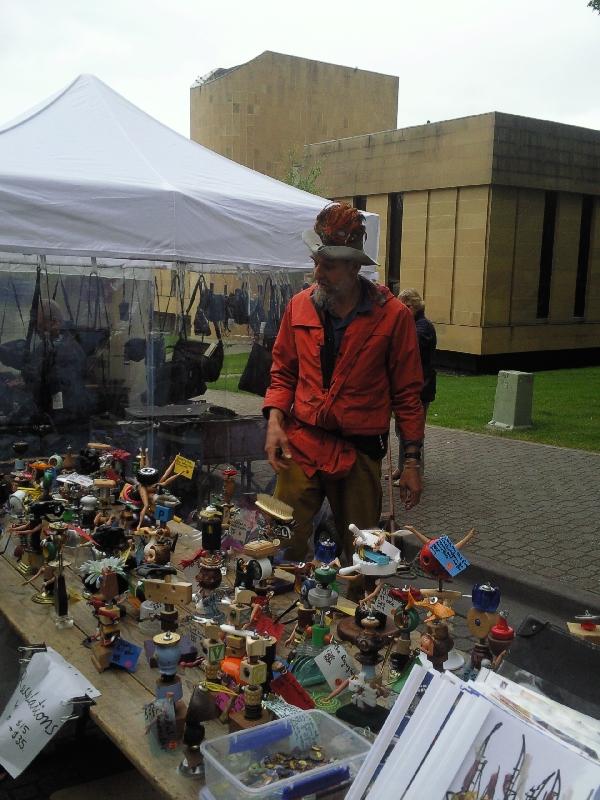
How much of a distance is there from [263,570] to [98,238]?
233cm

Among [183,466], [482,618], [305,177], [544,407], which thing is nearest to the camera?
[482,618]

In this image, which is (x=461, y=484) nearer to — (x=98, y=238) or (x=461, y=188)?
(x=98, y=238)

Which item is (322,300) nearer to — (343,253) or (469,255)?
(343,253)

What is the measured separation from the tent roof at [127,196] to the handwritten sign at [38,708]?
235 cm

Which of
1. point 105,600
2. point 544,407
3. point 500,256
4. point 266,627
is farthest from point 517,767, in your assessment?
point 500,256

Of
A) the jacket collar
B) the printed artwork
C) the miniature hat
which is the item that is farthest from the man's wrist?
the printed artwork

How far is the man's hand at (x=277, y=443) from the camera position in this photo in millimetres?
2762

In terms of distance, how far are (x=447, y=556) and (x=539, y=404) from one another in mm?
9385

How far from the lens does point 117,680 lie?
194cm

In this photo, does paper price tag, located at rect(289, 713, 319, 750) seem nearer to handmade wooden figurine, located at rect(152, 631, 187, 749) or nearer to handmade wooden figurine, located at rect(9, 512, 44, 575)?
handmade wooden figurine, located at rect(152, 631, 187, 749)

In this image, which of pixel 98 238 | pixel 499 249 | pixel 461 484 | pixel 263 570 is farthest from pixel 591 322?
pixel 263 570

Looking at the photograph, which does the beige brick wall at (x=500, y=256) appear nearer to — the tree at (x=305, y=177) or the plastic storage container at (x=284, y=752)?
the tree at (x=305, y=177)

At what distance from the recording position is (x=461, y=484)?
21.4 feet

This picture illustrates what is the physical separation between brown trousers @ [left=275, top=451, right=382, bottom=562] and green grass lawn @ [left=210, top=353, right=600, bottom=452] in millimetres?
2838
